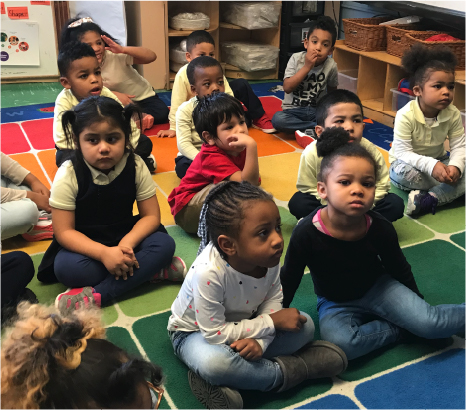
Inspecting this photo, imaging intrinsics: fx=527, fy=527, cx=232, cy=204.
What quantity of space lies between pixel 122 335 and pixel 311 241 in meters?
0.56

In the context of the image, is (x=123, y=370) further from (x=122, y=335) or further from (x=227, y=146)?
(x=227, y=146)

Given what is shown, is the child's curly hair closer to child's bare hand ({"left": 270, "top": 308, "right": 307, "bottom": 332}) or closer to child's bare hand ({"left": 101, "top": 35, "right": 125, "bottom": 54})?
child's bare hand ({"left": 270, "top": 308, "right": 307, "bottom": 332})

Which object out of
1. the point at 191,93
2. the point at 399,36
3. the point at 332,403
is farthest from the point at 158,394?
the point at 399,36

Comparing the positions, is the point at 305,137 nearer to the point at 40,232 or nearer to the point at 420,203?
the point at 420,203

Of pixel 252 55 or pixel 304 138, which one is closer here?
pixel 304 138

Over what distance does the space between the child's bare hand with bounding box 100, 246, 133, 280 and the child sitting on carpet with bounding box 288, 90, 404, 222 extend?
26.1 inches

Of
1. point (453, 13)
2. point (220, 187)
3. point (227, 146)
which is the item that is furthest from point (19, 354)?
point (453, 13)

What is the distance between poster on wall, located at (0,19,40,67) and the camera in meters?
3.54

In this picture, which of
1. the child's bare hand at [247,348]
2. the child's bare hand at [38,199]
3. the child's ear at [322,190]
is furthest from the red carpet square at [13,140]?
the child's bare hand at [247,348]

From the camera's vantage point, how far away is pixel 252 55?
145 inches

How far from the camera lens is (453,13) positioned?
2.64m

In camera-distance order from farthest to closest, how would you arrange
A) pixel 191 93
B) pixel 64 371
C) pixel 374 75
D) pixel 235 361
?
pixel 374 75, pixel 191 93, pixel 235 361, pixel 64 371

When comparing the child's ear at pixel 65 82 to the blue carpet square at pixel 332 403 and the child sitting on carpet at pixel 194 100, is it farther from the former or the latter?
A: the blue carpet square at pixel 332 403

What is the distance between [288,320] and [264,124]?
1895 mm
